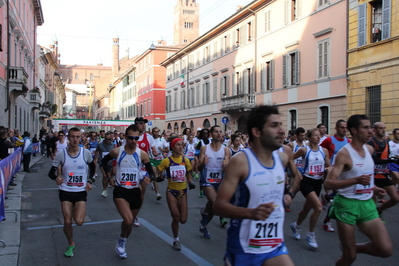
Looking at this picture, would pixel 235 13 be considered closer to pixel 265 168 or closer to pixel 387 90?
pixel 387 90

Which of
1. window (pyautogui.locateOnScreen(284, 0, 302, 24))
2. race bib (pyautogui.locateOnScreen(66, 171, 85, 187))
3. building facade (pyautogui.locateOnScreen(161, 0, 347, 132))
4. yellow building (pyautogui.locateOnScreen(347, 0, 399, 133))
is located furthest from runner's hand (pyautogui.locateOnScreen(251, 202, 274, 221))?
window (pyautogui.locateOnScreen(284, 0, 302, 24))

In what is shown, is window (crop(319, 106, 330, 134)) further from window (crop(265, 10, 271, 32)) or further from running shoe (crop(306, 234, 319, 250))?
running shoe (crop(306, 234, 319, 250))

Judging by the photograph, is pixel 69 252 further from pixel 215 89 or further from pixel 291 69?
pixel 215 89

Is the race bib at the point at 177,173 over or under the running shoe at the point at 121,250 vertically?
over

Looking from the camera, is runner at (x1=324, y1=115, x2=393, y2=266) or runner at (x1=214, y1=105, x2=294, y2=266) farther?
runner at (x1=324, y1=115, x2=393, y2=266)

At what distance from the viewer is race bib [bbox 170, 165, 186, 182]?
Result: 6684mm

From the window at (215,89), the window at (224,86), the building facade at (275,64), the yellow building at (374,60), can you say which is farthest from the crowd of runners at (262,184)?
the window at (215,89)

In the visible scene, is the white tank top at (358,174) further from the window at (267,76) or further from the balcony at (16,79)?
the window at (267,76)

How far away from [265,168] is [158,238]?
14.1ft

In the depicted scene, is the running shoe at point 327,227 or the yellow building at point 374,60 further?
the yellow building at point 374,60

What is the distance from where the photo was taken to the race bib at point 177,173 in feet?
21.9

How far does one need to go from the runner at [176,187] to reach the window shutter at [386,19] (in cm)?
1536

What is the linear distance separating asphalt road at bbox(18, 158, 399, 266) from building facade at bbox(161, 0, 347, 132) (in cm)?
1403

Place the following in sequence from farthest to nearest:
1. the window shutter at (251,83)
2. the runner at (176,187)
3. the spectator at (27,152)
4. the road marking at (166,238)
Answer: the window shutter at (251,83), the spectator at (27,152), the runner at (176,187), the road marking at (166,238)
